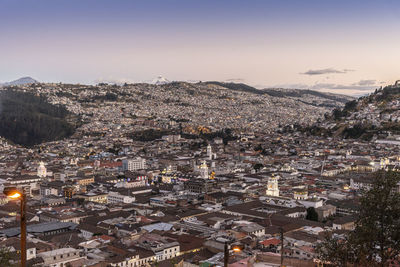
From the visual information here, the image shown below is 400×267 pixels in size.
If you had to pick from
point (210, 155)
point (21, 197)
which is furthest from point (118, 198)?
point (21, 197)

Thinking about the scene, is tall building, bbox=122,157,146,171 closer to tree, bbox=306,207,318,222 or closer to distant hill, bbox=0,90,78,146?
tree, bbox=306,207,318,222

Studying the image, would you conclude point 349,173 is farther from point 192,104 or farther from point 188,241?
point 192,104

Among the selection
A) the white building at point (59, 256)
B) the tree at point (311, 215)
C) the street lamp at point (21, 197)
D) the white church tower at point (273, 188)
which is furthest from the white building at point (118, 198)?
the street lamp at point (21, 197)

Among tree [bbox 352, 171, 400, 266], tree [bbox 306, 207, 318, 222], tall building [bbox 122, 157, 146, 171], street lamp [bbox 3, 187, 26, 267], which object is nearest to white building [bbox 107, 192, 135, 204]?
tree [bbox 306, 207, 318, 222]

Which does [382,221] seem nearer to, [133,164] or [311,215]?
[311,215]

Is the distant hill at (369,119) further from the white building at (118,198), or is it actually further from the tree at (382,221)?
the tree at (382,221)

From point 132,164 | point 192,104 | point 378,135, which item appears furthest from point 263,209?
point 192,104

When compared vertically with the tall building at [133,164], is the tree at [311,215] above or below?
above
